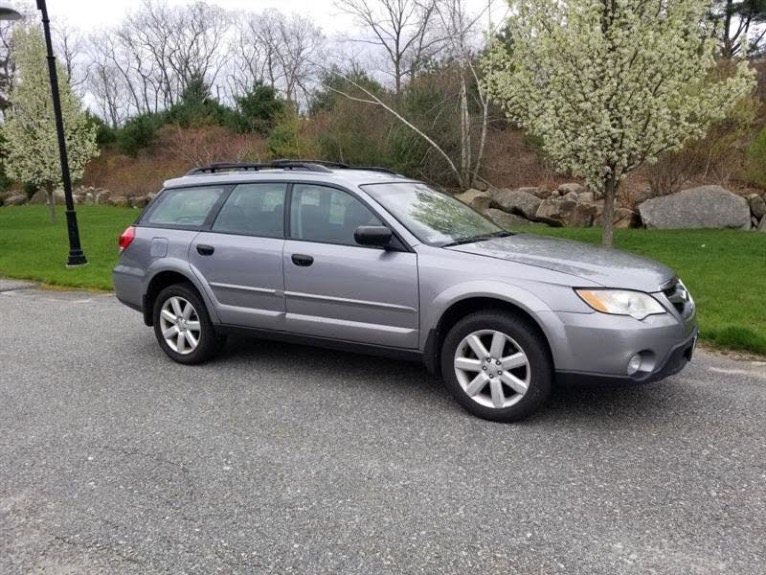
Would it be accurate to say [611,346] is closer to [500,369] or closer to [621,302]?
[621,302]

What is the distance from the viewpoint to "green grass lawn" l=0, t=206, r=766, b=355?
6.18 m

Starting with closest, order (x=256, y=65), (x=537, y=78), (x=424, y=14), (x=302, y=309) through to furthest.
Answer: (x=302, y=309) < (x=537, y=78) < (x=424, y=14) < (x=256, y=65)

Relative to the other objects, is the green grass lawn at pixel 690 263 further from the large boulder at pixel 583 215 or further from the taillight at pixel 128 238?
the taillight at pixel 128 238

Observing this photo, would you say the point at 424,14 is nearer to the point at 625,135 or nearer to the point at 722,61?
the point at 722,61

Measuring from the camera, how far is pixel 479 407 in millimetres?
4012

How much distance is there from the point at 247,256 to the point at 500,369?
2246 millimetres

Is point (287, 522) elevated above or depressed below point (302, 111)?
below

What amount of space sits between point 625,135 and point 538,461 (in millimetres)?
6869

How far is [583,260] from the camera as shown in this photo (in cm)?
414

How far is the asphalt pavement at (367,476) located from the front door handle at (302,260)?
95cm

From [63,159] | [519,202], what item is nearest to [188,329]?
[63,159]

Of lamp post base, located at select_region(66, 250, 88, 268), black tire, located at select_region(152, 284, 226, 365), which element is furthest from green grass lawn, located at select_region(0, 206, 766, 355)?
black tire, located at select_region(152, 284, 226, 365)

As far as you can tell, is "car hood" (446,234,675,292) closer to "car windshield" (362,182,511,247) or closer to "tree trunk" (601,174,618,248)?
"car windshield" (362,182,511,247)

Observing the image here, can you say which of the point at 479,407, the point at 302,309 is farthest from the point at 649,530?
the point at 302,309
